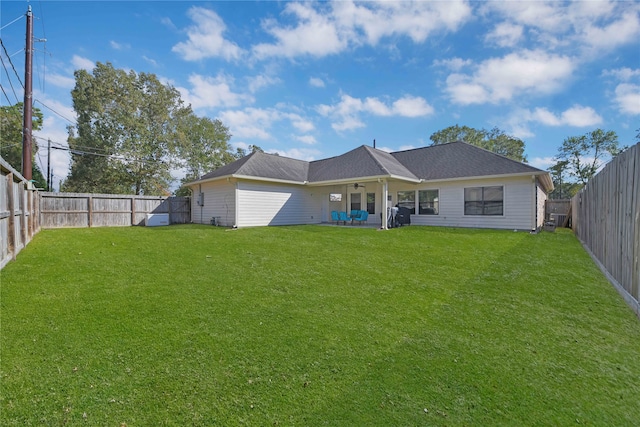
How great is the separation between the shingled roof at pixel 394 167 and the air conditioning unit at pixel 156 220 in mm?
2881

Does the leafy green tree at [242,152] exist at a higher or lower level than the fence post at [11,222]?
higher

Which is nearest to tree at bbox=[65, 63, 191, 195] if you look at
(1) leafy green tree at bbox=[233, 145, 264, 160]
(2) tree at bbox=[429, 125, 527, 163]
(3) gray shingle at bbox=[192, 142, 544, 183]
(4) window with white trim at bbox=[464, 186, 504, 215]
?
(1) leafy green tree at bbox=[233, 145, 264, 160]

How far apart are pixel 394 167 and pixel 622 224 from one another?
10467 millimetres

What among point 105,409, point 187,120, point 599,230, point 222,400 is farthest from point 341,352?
point 187,120

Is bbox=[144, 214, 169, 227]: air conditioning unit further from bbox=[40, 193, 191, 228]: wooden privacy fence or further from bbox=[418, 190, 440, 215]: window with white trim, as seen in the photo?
bbox=[418, 190, 440, 215]: window with white trim

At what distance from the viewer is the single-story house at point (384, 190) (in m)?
12.4

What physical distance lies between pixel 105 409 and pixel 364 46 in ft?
46.4

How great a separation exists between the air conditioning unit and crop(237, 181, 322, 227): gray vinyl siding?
5.19 m

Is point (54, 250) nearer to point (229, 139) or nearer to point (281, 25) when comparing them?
point (281, 25)

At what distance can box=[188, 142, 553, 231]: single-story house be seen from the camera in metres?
12.4

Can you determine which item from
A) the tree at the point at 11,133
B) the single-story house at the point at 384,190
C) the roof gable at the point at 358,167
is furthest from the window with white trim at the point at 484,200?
the tree at the point at 11,133

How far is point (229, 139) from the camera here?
34.5m

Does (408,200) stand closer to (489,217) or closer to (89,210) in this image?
(489,217)

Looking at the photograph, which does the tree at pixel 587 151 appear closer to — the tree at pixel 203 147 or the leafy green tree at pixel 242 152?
the leafy green tree at pixel 242 152
